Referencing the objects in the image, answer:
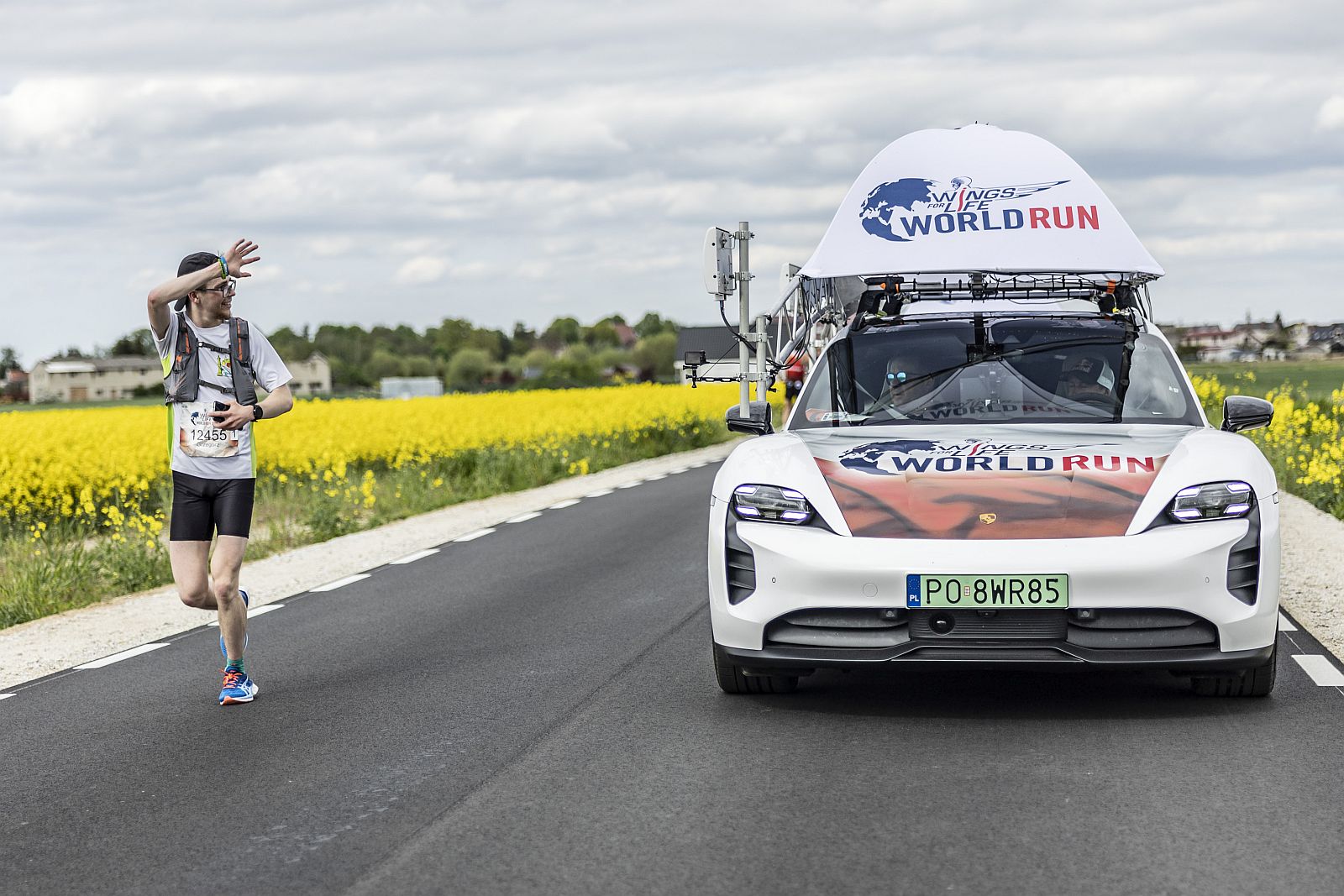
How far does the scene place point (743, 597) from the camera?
21.4ft

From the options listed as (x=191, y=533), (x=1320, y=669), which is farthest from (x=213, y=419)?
(x=1320, y=669)

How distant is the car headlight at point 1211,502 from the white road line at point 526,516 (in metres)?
11.1

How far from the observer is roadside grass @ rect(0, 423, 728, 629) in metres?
12.2

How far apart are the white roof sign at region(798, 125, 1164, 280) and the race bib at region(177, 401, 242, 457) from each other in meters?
3.32

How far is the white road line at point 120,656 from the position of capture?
28.9ft

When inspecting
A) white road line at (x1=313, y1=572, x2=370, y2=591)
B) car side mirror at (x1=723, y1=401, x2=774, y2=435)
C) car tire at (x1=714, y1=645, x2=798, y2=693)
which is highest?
car side mirror at (x1=723, y1=401, x2=774, y2=435)

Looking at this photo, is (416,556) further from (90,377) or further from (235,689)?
(90,377)

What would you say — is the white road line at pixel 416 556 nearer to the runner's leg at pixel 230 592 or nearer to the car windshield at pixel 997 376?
the runner's leg at pixel 230 592

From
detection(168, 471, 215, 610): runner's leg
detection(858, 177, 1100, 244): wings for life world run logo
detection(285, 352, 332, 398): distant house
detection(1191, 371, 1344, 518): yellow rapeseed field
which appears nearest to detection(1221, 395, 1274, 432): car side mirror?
detection(858, 177, 1100, 244): wings for life world run logo

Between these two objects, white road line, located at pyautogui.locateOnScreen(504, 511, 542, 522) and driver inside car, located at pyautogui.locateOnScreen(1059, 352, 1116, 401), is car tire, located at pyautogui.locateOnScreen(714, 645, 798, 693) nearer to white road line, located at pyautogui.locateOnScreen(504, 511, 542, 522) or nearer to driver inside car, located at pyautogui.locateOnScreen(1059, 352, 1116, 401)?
driver inside car, located at pyautogui.locateOnScreen(1059, 352, 1116, 401)

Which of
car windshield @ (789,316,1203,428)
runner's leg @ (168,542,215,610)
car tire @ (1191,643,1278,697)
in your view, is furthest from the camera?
car windshield @ (789,316,1203,428)

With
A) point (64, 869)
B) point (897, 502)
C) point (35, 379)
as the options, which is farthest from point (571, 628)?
point (35, 379)

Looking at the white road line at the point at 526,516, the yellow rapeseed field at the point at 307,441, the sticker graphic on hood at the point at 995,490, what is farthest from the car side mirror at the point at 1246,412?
the white road line at the point at 526,516

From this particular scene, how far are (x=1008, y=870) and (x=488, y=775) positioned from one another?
2015 millimetres
